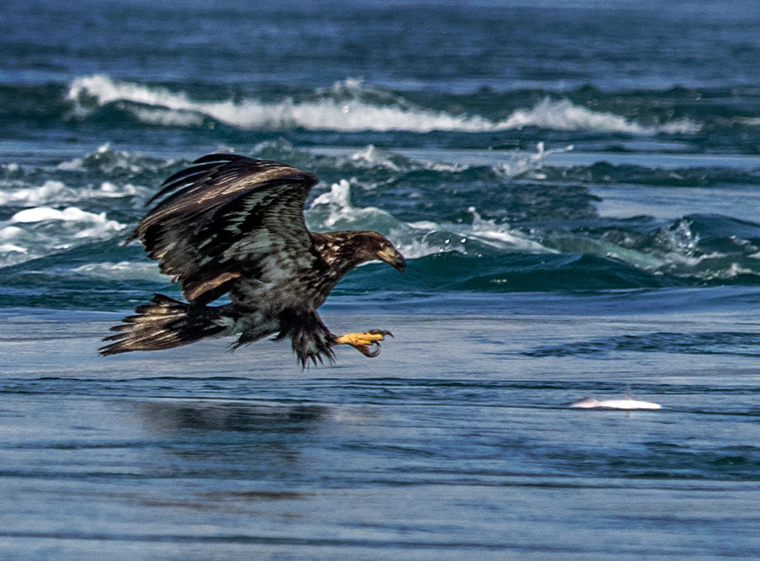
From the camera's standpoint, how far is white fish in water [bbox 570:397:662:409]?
578 cm

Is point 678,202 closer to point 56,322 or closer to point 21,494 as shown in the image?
point 56,322

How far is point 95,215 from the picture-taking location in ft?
38.6

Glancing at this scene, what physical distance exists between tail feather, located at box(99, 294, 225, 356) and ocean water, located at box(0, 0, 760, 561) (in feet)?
0.58

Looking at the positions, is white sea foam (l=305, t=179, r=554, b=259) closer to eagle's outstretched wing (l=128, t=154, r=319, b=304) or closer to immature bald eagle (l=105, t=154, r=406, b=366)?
immature bald eagle (l=105, t=154, r=406, b=366)

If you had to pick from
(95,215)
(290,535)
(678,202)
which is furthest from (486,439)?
(678,202)

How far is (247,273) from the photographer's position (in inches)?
245

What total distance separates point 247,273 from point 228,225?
0.37m

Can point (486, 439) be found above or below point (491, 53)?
above

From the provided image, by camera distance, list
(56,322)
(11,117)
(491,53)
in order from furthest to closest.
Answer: (491,53), (11,117), (56,322)

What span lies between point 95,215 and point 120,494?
7538 millimetres

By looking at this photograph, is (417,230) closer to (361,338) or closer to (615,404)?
(361,338)

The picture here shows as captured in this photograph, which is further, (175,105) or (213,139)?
(175,105)

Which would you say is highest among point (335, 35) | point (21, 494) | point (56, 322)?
point (21, 494)

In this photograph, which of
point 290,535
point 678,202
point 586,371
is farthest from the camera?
point 678,202
